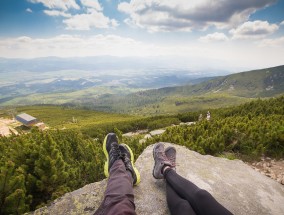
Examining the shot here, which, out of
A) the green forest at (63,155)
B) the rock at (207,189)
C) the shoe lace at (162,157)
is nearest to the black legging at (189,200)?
the rock at (207,189)

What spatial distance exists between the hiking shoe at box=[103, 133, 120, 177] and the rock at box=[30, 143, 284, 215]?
1.65 ft

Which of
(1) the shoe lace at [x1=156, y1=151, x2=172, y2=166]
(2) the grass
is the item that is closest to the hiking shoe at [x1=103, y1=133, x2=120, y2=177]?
(1) the shoe lace at [x1=156, y1=151, x2=172, y2=166]

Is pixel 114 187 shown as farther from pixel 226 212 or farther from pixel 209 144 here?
pixel 209 144

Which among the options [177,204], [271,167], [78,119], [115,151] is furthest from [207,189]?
[78,119]

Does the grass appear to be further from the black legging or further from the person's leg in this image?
the black legging

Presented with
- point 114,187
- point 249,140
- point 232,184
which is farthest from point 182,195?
point 249,140

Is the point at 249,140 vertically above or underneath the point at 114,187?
underneath

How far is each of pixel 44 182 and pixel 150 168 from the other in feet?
8.88

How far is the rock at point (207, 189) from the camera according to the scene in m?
3.88

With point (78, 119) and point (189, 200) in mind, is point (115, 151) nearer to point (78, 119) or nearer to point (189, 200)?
point (189, 200)

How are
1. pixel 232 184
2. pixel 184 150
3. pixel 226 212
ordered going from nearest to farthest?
pixel 226 212
pixel 232 184
pixel 184 150

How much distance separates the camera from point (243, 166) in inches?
246

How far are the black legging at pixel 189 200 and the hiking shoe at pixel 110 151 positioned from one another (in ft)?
4.13

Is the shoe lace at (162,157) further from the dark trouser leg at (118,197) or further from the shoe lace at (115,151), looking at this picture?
the dark trouser leg at (118,197)
